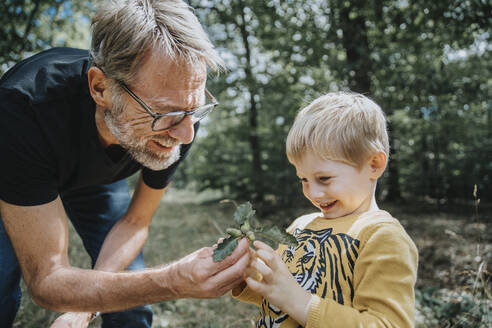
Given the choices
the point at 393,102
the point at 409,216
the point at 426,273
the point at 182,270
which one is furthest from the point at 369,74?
the point at 182,270

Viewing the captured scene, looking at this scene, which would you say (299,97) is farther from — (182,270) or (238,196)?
(182,270)

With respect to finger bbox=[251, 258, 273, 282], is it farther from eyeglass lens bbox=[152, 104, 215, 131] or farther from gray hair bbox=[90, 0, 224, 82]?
gray hair bbox=[90, 0, 224, 82]

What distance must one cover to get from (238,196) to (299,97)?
3.59 m

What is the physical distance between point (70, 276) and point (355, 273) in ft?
4.40

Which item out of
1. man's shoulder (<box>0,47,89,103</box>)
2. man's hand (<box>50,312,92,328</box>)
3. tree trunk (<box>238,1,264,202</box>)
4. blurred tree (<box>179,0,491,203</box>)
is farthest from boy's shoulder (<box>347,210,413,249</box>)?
tree trunk (<box>238,1,264,202</box>)

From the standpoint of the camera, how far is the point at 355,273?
1.32m

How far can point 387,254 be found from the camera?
127 centimetres

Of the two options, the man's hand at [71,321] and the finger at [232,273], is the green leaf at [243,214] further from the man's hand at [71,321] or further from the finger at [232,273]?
the man's hand at [71,321]

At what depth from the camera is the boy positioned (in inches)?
48.8

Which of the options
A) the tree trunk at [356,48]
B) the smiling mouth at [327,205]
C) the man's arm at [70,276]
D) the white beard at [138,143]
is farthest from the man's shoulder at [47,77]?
the tree trunk at [356,48]

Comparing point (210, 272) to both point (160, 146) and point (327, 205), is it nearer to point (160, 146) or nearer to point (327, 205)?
point (327, 205)

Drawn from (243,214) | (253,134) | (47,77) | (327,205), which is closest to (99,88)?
(47,77)

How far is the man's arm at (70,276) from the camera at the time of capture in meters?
1.50

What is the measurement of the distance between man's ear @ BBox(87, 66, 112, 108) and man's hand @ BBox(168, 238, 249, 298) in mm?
1068
